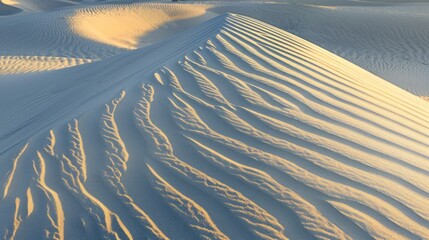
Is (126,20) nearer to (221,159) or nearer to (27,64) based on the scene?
(27,64)

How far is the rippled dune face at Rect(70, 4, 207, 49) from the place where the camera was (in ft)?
51.2

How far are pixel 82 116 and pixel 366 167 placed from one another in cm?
201

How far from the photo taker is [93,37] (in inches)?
592

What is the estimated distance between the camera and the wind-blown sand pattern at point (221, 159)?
2.01 metres

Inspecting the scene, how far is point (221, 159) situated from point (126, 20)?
1717 cm

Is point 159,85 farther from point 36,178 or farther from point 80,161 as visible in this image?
point 36,178

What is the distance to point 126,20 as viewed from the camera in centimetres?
1842

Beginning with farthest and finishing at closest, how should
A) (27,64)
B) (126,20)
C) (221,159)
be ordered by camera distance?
1. (126,20)
2. (27,64)
3. (221,159)

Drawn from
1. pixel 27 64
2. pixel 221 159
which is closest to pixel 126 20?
pixel 27 64

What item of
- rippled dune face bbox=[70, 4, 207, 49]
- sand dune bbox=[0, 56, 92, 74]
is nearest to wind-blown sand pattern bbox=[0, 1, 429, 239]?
sand dune bbox=[0, 56, 92, 74]

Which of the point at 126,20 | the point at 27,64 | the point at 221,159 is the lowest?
the point at 221,159

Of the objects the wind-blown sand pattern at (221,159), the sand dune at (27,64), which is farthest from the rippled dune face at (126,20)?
the wind-blown sand pattern at (221,159)

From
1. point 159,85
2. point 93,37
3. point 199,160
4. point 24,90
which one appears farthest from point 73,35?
point 199,160

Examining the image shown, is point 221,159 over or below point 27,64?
below
